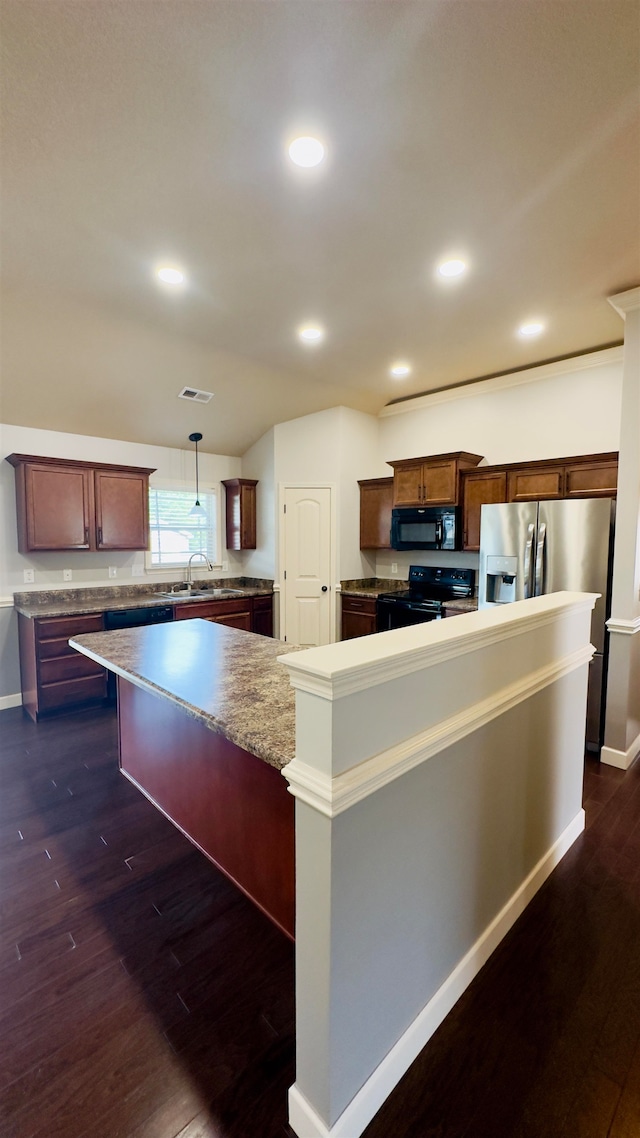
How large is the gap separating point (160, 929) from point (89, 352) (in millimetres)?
3551

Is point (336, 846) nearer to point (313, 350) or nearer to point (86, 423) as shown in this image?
point (313, 350)

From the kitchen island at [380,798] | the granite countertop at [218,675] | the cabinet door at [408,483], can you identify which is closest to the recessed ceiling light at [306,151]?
the kitchen island at [380,798]

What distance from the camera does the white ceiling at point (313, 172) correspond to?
1.35 meters

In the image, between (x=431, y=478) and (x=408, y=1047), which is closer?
(x=408, y=1047)

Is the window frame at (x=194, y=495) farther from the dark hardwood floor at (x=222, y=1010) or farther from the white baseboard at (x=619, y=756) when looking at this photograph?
the white baseboard at (x=619, y=756)

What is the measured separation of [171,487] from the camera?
5.08 meters

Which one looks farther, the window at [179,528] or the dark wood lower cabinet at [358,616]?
the window at [179,528]

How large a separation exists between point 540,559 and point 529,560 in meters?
0.08

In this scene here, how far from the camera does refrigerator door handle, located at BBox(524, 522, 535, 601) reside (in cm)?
328

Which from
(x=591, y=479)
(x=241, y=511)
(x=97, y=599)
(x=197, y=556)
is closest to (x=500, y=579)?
(x=591, y=479)

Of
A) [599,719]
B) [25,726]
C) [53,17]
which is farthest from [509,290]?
[25,726]

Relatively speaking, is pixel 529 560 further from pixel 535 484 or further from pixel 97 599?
pixel 97 599

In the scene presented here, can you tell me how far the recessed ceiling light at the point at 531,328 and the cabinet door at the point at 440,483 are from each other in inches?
45.6

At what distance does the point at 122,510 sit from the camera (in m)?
4.36
